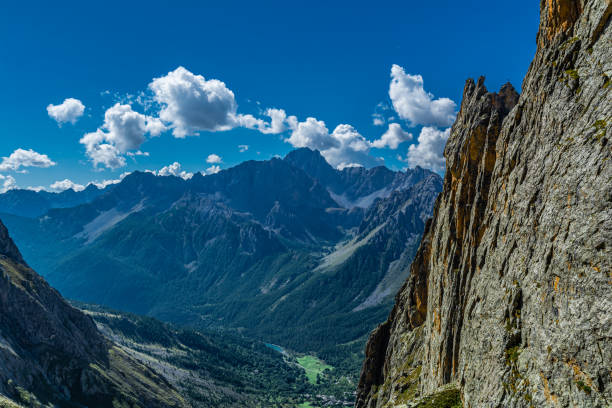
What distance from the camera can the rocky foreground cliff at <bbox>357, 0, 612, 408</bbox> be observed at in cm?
2673

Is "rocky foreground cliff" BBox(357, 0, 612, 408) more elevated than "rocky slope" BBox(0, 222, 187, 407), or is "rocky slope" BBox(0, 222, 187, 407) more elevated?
"rocky foreground cliff" BBox(357, 0, 612, 408)

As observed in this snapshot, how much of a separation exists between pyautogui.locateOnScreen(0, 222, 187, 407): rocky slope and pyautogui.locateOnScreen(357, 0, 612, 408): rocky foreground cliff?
13433cm

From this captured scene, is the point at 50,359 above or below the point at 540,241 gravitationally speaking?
below

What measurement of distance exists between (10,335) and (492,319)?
597 ft

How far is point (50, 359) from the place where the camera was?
156 meters

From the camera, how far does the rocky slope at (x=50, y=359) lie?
132312 mm

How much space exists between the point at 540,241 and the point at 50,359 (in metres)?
186

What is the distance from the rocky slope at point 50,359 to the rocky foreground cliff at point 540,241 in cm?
13433

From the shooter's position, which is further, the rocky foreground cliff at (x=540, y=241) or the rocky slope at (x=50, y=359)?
the rocky slope at (x=50, y=359)

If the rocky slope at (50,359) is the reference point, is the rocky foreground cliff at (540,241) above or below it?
above

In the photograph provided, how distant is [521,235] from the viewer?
122ft

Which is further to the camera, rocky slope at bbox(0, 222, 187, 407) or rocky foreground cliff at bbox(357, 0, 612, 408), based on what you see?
rocky slope at bbox(0, 222, 187, 407)

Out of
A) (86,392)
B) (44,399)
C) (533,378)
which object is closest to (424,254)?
(533,378)

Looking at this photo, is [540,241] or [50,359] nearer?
[540,241]
